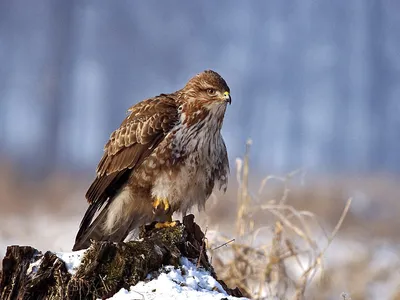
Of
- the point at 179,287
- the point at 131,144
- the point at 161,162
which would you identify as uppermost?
the point at 131,144

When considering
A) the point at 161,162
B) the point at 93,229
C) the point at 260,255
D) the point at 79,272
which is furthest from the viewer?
the point at 260,255

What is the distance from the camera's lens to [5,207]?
1306 cm

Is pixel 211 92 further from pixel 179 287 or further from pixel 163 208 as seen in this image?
pixel 179 287

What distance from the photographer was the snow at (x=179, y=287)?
3002mm

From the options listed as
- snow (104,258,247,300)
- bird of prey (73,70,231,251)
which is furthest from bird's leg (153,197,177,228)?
snow (104,258,247,300)

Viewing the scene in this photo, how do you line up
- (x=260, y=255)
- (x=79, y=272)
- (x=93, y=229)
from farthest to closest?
(x=260, y=255) → (x=93, y=229) → (x=79, y=272)

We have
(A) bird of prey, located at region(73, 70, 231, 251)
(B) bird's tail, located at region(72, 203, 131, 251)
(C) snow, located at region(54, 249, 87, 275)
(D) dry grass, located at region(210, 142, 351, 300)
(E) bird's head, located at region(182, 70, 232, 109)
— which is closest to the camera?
(C) snow, located at region(54, 249, 87, 275)

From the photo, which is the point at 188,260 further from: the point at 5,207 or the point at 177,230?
the point at 5,207

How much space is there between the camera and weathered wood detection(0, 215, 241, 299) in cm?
305

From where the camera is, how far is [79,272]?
122 inches

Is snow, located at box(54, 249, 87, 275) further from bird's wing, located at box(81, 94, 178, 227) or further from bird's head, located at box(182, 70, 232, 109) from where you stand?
bird's head, located at box(182, 70, 232, 109)

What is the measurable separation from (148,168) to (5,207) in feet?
29.3

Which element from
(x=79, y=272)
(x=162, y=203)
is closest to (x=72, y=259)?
(x=79, y=272)

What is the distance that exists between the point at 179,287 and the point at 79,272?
453 millimetres
